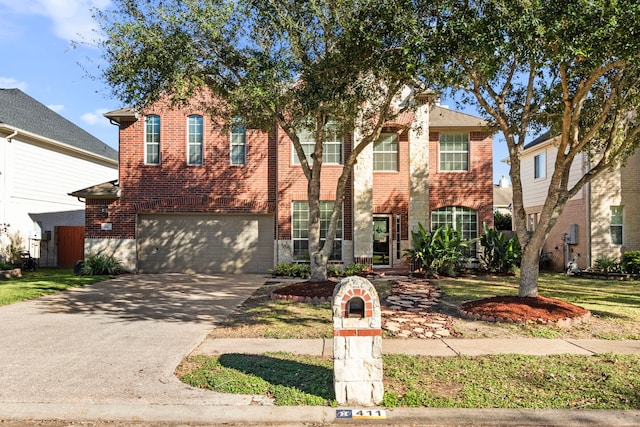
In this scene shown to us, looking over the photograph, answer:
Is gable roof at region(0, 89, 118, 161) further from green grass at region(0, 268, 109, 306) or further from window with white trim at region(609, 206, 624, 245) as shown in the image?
window with white trim at region(609, 206, 624, 245)

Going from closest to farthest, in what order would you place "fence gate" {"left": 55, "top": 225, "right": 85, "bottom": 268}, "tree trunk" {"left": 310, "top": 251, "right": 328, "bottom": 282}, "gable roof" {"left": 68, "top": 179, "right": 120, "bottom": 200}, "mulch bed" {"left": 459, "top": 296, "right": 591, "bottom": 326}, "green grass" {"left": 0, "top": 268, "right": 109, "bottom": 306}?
"mulch bed" {"left": 459, "top": 296, "right": 591, "bottom": 326}
"tree trunk" {"left": 310, "top": 251, "right": 328, "bottom": 282}
"green grass" {"left": 0, "top": 268, "right": 109, "bottom": 306}
"gable roof" {"left": 68, "top": 179, "right": 120, "bottom": 200}
"fence gate" {"left": 55, "top": 225, "right": 85, "bottom": 268}

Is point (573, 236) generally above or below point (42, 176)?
below

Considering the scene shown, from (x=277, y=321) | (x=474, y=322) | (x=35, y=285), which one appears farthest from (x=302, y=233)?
(x=474, y=322)

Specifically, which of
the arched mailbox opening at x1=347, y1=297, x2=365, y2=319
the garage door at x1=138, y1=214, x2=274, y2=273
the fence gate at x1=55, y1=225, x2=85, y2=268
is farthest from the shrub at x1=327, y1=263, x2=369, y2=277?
the fence gate at x1=55, y1=225, x2=85, y2=268

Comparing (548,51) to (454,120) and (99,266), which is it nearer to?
(454,120)

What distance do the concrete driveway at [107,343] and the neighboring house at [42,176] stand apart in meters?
8.89

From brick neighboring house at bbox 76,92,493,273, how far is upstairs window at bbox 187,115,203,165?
4 centimetres

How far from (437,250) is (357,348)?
1154 centimetres

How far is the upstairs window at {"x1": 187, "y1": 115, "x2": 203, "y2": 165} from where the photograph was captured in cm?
1839

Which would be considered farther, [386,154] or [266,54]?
[386,154]

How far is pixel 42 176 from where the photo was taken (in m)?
22.3

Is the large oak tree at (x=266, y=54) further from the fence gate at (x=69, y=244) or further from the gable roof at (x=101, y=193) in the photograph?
the fence gate at (x=69, y=244)

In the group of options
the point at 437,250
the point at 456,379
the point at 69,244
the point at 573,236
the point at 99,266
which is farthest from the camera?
the point at 69,244

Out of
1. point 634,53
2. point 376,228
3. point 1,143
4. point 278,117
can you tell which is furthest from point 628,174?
point 1,143
